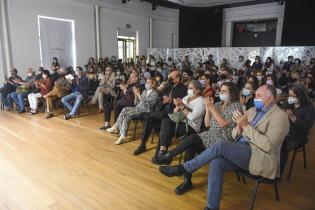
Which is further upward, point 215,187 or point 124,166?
point 215,187

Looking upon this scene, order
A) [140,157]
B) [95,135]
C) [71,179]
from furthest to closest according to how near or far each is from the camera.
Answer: [95,135]
[140,157]
[71,179]

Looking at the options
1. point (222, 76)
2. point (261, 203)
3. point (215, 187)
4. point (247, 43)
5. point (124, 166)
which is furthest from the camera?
point (247, 43)

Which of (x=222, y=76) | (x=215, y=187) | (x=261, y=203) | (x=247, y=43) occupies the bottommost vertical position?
(x=261, y=203)

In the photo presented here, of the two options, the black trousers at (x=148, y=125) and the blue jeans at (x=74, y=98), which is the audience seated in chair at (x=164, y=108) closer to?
the black trousers at (x=148, y=125)

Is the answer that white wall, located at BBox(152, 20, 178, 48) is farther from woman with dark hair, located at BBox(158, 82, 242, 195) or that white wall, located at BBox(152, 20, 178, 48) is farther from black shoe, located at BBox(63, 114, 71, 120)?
woman with dark hair, located at BBox(158, 82, 242, 195)

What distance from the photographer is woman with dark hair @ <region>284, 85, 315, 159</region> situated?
263 cm

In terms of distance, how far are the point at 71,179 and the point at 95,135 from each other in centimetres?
161

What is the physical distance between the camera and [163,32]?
1384 centimetres

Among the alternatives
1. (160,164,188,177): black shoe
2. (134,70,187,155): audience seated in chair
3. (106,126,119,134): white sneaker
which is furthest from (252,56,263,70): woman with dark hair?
(160,164,188,177): black shoe

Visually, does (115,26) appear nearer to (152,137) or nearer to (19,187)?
(152,137)

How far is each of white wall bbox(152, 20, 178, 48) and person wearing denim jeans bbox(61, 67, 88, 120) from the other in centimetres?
803

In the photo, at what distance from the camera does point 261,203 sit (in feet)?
7.88

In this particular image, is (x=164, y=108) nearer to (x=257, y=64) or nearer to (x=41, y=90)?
(x=41, y=90)

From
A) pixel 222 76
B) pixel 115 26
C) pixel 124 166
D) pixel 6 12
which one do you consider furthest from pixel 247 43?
pixel 124 166
